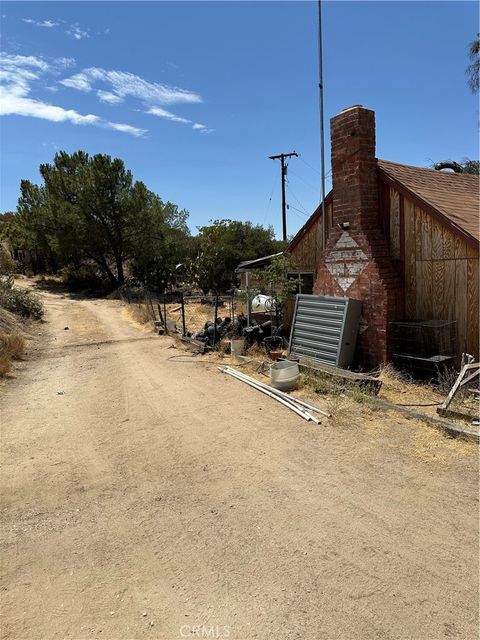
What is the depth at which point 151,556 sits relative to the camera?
3.22 metres

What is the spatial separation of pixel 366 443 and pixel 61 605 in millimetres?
3592

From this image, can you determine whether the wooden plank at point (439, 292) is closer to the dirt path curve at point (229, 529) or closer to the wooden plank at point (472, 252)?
the wooden plank at point (472, 252)

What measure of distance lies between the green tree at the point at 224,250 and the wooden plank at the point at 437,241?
2278 centimetres

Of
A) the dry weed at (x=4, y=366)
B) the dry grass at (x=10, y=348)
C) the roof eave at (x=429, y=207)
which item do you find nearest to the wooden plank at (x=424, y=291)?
the roof eave at (x=429, y=207)

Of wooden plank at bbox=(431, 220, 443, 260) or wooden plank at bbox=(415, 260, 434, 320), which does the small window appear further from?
wooden plank at bbox=(431, 220, 443, 260)

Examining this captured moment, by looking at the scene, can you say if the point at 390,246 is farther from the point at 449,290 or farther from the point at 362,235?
the point at 449,290

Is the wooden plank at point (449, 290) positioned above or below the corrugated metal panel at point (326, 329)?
above

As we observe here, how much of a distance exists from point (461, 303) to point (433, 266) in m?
0.85

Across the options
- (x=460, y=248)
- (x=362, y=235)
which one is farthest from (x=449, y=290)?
(x=362, y=235)

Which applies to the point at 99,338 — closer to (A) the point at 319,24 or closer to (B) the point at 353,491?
(A) the point at 319,24

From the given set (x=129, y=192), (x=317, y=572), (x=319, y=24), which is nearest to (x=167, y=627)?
(x=317, y=572)

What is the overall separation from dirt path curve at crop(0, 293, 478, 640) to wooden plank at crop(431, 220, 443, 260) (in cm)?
364

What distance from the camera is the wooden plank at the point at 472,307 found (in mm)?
7332

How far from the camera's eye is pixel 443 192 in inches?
358
